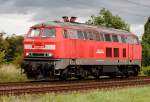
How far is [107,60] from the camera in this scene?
27.5 m

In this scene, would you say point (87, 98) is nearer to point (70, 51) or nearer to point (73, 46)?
point (70, 51)

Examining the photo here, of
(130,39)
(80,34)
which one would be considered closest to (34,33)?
(80,34)

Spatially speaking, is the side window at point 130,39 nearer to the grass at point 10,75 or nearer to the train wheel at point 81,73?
the train wheel at point 81,73

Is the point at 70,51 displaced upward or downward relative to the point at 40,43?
downward

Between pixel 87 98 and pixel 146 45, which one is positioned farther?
pixel 146 45

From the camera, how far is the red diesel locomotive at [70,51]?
76.5 feet

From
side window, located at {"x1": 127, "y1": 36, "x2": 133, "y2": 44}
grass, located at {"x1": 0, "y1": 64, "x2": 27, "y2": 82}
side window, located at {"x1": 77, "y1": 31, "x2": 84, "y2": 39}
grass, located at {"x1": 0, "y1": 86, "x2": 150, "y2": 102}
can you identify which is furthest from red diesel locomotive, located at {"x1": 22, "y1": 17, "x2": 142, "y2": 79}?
grass, located at {"x1": 0, "y1": 86, "x2": 150, "y2": 102}

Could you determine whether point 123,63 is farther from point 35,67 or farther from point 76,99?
point 76,99

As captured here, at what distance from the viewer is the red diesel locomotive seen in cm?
2333

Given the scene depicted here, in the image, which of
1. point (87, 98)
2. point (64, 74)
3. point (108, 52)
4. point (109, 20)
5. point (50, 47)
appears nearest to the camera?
point (87, 98)

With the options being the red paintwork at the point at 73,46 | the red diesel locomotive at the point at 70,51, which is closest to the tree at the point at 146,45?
the red diesel locomotive at the point at 70,51

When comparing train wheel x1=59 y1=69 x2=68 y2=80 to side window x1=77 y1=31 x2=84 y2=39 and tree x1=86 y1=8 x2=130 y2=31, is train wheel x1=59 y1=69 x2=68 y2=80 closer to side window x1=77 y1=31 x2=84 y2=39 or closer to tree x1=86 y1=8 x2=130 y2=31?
side window x1=77 y1=31 x2=84 y2=39

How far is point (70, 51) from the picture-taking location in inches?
950

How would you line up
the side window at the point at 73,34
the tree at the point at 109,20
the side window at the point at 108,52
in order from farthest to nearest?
the tree at the point at 109,20, the side window at the point at 108,52, the side window at the point at 73,34
